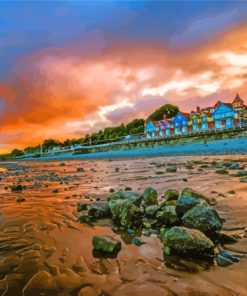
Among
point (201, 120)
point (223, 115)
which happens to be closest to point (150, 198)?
point (223, 115)

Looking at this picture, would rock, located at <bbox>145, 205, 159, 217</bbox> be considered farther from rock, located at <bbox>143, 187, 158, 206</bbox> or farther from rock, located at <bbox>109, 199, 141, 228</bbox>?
rock, located at <bbox>143, 187, 158, 206</bbox>

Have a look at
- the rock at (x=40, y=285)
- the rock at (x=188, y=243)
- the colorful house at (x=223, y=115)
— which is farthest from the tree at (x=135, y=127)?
the rock at (x=40, y=285)

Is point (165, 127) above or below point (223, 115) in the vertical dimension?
below

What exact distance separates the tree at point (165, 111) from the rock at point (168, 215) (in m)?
145

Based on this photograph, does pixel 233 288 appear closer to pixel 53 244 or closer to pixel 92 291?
pixel 92 291

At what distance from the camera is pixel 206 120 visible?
348 ft

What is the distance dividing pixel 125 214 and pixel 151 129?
417 ft

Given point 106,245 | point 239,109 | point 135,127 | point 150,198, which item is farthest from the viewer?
point 135,127

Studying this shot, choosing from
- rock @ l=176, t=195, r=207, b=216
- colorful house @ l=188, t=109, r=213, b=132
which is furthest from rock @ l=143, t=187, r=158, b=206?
colorful house @ l=188, t=109, r=213, b=132

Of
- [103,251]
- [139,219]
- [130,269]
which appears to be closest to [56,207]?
[139,219]

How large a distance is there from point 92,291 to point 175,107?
498ft

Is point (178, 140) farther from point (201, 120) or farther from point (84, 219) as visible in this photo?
point (84, 219)

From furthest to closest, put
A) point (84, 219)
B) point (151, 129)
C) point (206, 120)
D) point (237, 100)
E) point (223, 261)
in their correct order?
1. point (151, 129)
2. point (206, 120)
3. point (237, 100)
4. point (84, 219)
5. point (223, 261)

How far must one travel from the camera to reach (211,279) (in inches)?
143
